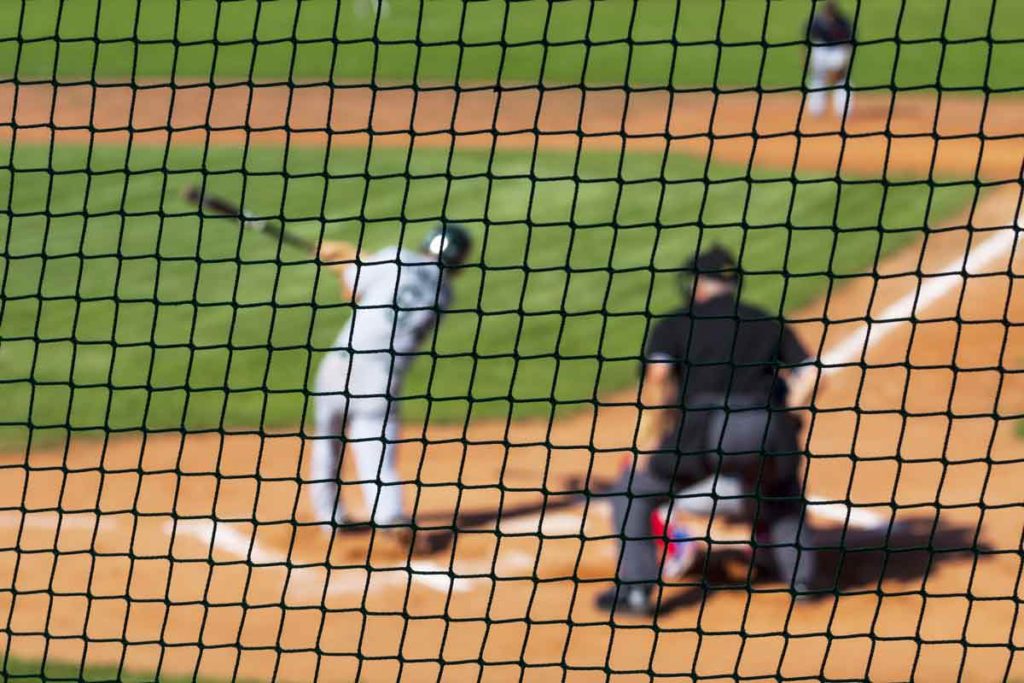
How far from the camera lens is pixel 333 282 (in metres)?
12.5

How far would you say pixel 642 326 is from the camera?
447 inches

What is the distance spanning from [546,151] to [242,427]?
7.55 metres

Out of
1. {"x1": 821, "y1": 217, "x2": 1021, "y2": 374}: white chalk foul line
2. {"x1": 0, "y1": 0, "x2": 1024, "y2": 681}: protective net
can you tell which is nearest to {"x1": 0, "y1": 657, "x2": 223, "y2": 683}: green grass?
{"x1": 0, "y1": 0, "x2": 1024, "y2": 681}: protective net

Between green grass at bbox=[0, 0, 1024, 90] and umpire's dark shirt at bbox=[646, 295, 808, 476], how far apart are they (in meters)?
12.0

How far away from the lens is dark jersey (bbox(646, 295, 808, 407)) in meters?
7.17

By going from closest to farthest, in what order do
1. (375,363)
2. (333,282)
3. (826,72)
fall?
(375,363)
(333,282)
(826,72)

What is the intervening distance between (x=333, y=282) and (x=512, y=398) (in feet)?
20.8

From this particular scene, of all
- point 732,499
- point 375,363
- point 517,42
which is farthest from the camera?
point 517,42

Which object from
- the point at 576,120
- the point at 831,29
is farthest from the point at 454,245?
the point at 576,120

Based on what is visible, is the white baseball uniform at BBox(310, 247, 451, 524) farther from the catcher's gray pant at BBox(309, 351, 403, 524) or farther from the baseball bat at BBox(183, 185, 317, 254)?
the baseball bat at BBox(183, 185, 317, 254)

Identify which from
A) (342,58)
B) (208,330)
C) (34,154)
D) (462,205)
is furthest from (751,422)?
(342,58)

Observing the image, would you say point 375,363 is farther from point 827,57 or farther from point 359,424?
point 827,57

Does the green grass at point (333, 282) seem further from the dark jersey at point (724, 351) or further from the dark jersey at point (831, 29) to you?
the dark jersey at point (831, 29)

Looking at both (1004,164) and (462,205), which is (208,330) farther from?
(1004,164)
